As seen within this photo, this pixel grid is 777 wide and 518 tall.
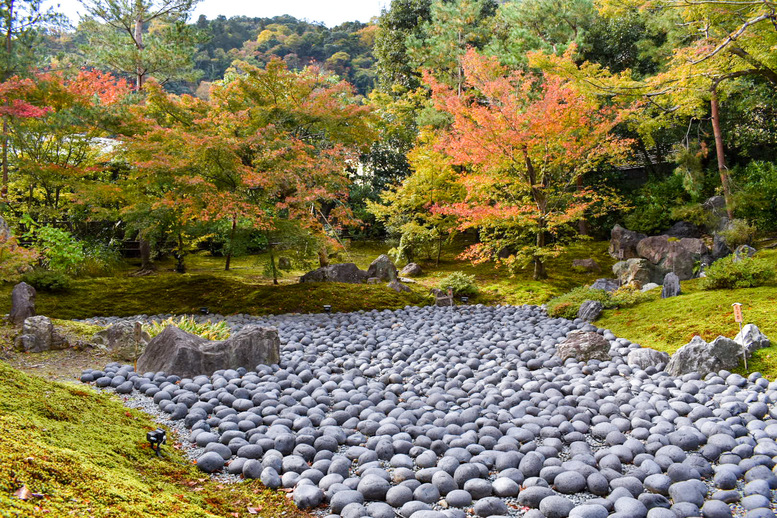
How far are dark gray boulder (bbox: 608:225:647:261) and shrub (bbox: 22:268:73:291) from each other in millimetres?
11512

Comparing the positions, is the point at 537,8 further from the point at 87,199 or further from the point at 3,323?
the point at 3,323

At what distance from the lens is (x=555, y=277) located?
10.6m

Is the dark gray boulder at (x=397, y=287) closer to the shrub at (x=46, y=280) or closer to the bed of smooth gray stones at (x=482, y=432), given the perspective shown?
the bed of smooth gray stones at (x=482, y=432)

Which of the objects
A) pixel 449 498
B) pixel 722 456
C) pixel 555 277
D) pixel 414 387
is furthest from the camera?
pixel 555 277

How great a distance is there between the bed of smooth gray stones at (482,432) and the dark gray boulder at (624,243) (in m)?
7.54

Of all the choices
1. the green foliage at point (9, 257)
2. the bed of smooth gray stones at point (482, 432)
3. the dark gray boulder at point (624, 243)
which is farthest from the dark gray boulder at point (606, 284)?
the green foliage at point (9, 257)

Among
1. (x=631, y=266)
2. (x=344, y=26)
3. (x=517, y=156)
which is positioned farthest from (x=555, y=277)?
(x=344, y=26)

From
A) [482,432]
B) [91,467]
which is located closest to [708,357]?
[482,432]

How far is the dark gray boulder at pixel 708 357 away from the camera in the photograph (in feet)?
14.6

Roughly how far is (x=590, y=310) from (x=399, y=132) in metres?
10.4

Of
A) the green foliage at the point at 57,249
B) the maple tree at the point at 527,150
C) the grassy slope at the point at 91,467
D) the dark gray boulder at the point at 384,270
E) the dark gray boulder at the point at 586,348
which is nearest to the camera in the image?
the grassy slope at the point at 91,467

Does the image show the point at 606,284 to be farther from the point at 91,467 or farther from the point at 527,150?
the point at 91,467

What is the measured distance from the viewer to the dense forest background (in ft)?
26.1

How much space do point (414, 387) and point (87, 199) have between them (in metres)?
7.97
